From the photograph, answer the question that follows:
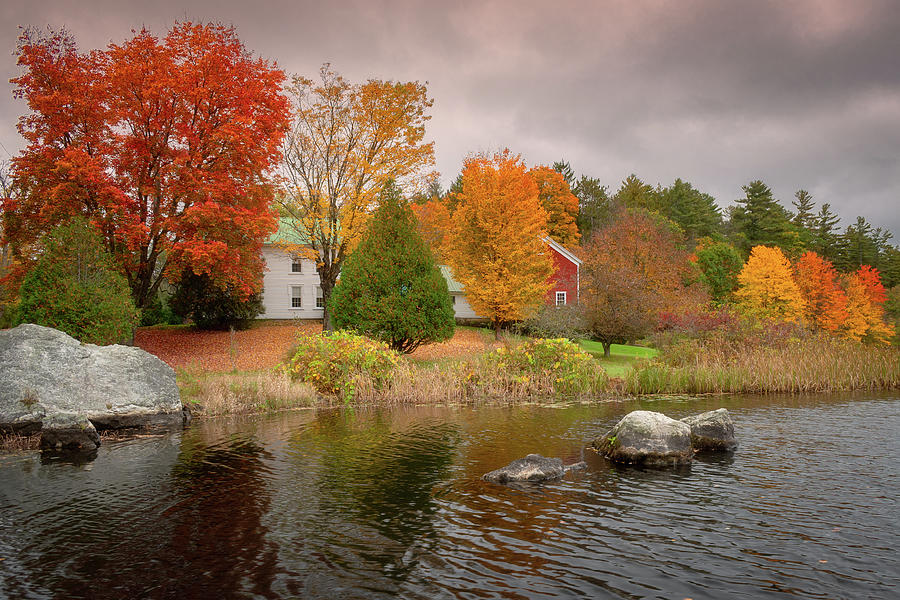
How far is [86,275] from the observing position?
19516 millimetres

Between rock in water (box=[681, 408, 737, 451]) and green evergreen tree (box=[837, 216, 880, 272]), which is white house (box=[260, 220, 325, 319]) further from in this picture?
green evergreen tree (box=[837, 216, 880, 272])

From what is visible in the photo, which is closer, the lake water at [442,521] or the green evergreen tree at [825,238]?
the lake water at [442,521]

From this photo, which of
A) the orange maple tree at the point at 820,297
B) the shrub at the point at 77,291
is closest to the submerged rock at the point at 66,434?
the shrub at the point at 77,291

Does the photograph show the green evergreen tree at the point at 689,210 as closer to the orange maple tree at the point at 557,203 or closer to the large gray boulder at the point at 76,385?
the orange maple tree at the point at 557,203

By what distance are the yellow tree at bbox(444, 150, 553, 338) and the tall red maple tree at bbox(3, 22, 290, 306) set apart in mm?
11886

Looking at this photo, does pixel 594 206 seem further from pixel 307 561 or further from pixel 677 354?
pixel 307 561

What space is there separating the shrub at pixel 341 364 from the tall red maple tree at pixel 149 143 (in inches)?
305

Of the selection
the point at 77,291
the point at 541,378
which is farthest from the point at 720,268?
the point at 77,291

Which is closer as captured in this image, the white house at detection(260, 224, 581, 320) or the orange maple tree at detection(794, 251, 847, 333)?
the orange maple tree at detection(794, 251, 847, 333)

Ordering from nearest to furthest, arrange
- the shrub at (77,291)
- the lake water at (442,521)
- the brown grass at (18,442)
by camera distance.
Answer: the lake water at (442,521) → the brown grass at (18,442) → the shrub at (77,291)

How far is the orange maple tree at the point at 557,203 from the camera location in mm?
55656

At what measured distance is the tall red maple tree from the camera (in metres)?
21.7

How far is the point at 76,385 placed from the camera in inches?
503

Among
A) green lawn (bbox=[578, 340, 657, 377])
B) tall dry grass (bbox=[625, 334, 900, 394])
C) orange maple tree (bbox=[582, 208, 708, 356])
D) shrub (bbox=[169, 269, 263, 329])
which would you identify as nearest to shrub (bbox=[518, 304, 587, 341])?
orange maple tree (bbox=[582, 208, 708, 356])
